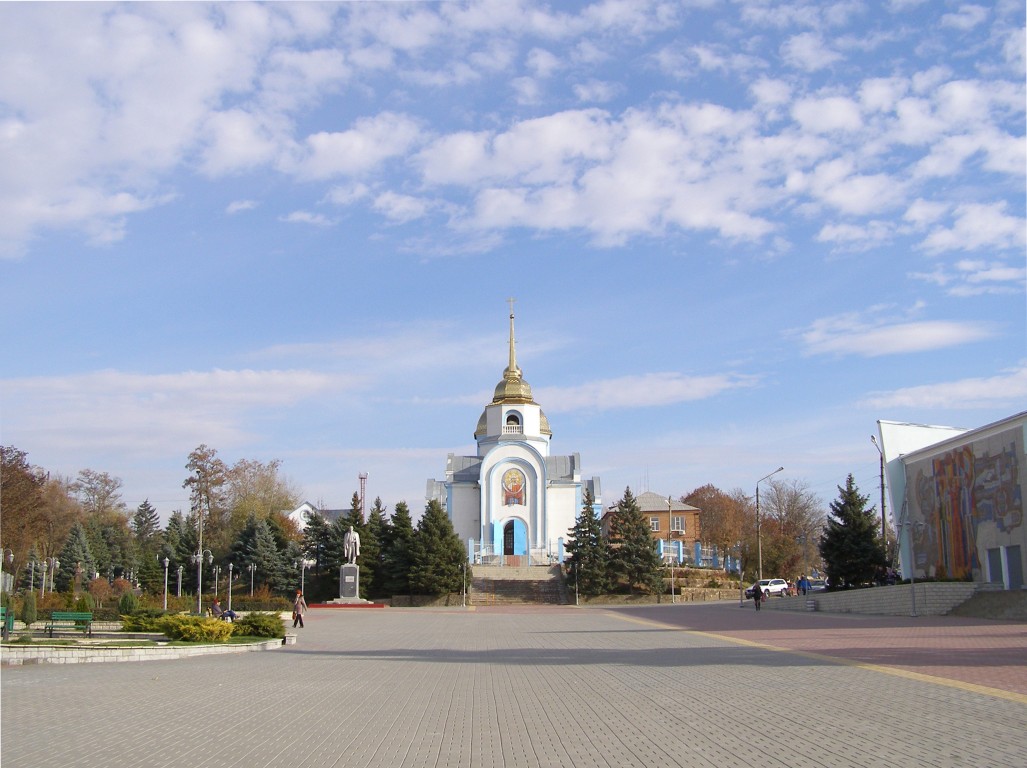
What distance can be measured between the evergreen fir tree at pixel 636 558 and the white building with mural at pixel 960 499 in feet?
45.8

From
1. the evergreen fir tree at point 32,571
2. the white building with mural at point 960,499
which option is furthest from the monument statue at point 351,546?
the white building with mural at point 960,499

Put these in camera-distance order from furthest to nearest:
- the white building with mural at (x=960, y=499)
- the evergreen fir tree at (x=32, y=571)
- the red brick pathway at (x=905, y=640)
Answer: the evergreen fir tree at (x=32, y=571) < the white building with mural at (x=960, y=499) < the red brick pathway at (x=905, y=640)

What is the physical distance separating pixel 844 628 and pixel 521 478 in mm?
39635

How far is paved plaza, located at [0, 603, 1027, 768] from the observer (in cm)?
738

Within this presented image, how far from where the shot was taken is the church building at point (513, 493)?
6047 centimetres

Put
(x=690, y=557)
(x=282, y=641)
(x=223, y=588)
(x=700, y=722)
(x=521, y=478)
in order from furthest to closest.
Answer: (x=690, y=557), (x=521, y=478), (x=223, y=588), (x=282, y=641), (x=700, y=722)

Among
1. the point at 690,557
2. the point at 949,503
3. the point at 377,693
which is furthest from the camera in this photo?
the point at 690,557

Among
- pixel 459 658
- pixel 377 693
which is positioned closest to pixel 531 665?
pixel 459 658

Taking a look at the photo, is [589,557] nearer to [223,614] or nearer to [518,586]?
[518,586]

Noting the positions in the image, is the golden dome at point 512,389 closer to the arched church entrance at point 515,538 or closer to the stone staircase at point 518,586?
the arched church entrance at point 515,538

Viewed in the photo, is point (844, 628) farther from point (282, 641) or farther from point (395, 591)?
point (395, 591)

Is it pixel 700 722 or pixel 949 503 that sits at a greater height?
pixel 949 503

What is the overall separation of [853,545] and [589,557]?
46.2ft

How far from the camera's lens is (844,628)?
2242 cm
